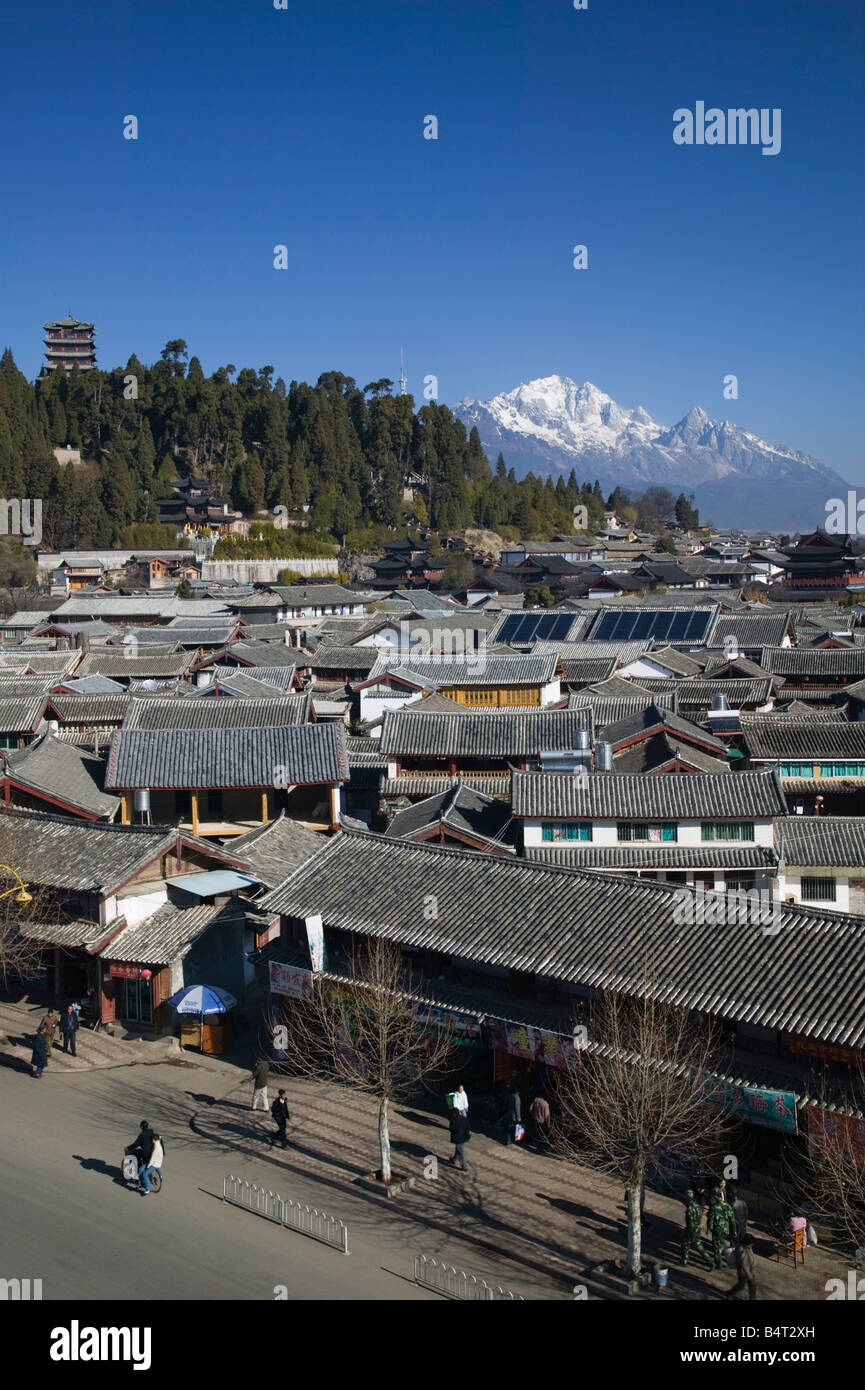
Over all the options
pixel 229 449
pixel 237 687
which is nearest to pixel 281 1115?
pixel 237 687

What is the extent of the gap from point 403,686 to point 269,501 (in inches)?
2797

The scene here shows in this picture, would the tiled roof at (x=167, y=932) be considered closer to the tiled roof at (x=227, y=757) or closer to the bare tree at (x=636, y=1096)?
the tiled roof at (x=227, y=757)

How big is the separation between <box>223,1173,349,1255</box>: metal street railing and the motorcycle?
0.87m

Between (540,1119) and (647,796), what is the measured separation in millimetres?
11733

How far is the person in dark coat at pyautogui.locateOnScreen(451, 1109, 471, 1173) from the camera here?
51.8ft

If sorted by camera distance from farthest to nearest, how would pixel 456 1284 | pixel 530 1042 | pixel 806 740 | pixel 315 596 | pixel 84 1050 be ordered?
1. pixel 315 596
2. pixel 806 740
3. pixel 84 1050
4. pixel 530 1042
5. pixel 456 1284

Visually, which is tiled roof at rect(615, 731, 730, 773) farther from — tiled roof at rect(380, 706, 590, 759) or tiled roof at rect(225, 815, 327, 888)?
tiled roof at rect(225, 815, 327, 888)

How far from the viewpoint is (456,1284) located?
500 inches

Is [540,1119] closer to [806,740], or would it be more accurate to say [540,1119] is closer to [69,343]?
[806,740]

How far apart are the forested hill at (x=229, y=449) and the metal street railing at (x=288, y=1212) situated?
93.0m

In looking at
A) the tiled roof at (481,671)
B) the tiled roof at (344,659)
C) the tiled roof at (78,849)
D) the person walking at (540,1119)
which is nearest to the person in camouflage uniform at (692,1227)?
the person walking at (540,1119)

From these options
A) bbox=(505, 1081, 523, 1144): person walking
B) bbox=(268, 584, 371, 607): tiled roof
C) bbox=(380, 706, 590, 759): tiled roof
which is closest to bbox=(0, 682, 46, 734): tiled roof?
bbox=(380, 706, 590, 759): tiled roof

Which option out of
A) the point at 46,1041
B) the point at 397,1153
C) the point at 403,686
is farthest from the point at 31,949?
the point at 403,686
